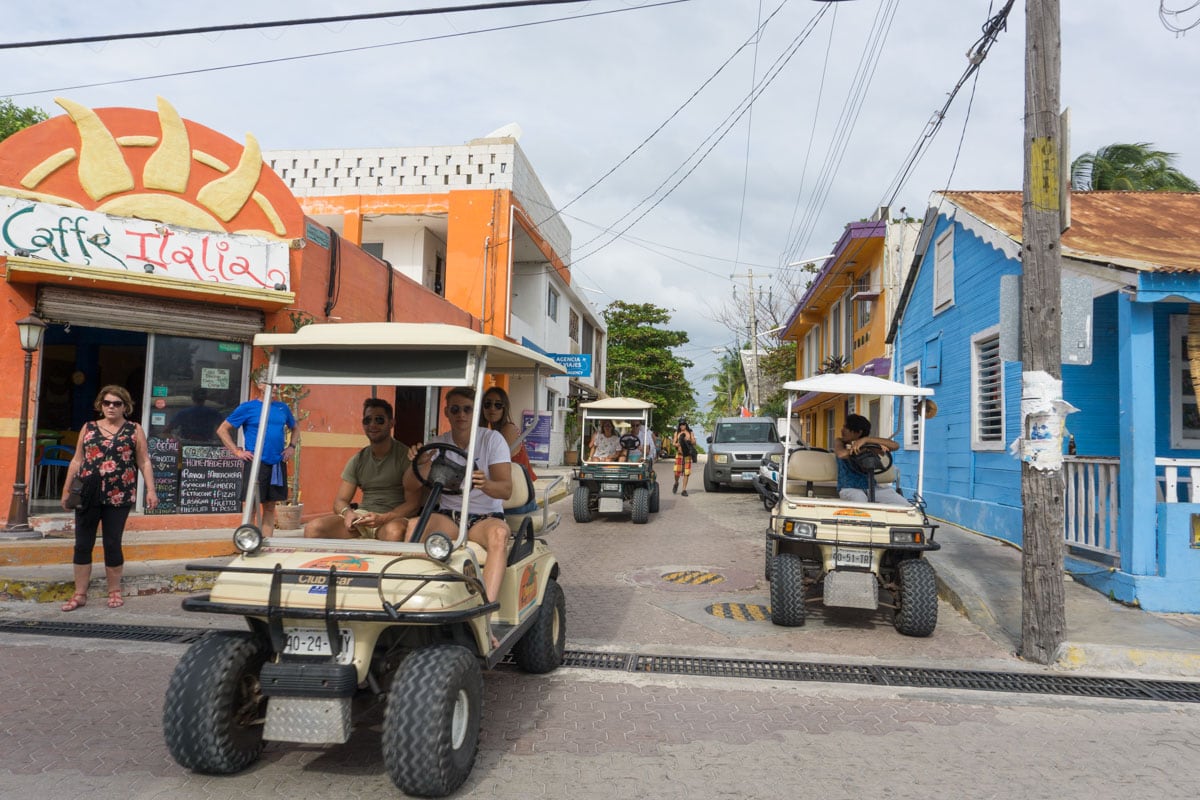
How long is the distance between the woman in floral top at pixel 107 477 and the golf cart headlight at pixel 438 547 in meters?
4.04

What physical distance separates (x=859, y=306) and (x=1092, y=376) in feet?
37.2

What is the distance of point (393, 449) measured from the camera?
16.5 ft

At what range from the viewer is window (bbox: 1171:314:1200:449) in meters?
8.80

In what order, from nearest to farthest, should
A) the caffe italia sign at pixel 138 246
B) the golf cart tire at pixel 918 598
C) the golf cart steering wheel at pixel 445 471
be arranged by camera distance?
the golf cart steering wheel at pixel 445 471 → the golf cart tire at pixel 918 598 → the caffe italia sign at pixel 138 246

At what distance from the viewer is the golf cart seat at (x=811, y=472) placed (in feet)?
25.0

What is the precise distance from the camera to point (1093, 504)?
7.74 metres

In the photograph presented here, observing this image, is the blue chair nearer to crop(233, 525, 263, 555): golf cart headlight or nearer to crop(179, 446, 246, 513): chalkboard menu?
crop(179, 446, 246, 513): chalkboard menu

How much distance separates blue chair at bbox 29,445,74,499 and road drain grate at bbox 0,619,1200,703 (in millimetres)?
5991

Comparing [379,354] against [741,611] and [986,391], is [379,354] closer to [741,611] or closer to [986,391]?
[741,611]

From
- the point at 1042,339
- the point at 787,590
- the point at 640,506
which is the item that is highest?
the point at 1042,339

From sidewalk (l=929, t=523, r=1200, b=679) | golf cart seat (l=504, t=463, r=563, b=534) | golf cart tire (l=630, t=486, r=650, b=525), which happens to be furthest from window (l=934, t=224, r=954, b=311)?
golf cart seat (l=504, t=463, r=563, b=534)

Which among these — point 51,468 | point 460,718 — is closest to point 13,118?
point 51,468

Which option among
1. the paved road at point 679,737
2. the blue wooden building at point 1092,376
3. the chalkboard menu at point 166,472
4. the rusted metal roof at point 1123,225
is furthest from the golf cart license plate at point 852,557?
the chalkboard menu at point 166,472

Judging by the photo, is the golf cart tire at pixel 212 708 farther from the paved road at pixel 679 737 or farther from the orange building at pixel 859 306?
the orange building at pixel 859 306
